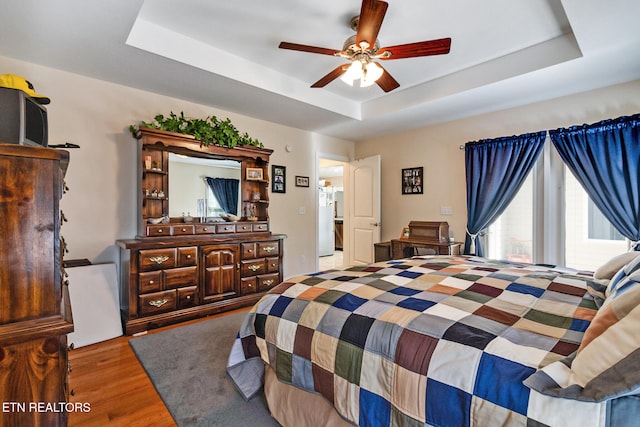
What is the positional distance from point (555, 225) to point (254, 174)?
3586 millimetres

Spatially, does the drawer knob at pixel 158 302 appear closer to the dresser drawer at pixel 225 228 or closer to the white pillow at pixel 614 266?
the dresser drawer at pixel 225 228

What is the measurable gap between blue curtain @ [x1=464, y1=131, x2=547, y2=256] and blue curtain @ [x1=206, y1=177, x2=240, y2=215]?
3.01 meters

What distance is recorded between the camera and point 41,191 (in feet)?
2.89

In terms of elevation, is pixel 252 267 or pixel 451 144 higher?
pixel 451 144

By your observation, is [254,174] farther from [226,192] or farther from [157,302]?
[157,302]

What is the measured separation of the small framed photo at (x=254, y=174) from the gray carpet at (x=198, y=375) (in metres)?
1.79

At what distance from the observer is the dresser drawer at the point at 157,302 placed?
2.82 metres

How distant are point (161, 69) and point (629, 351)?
3367 mm

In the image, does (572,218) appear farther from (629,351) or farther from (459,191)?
(629,351)

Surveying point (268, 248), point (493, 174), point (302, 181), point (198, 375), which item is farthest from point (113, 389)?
point (493, 174)

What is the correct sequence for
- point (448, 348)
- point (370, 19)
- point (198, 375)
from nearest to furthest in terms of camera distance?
point (448, 348) → point (370, 19) → point (198, 375)

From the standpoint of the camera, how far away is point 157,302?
290 centimetres

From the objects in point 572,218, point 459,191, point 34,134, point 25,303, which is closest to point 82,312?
point 34,134

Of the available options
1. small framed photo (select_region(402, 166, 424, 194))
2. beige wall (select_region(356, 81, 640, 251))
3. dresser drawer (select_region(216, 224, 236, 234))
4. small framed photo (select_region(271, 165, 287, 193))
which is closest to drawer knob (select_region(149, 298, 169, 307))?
dresser drawer (select_region(216, 224, 236, 234))
